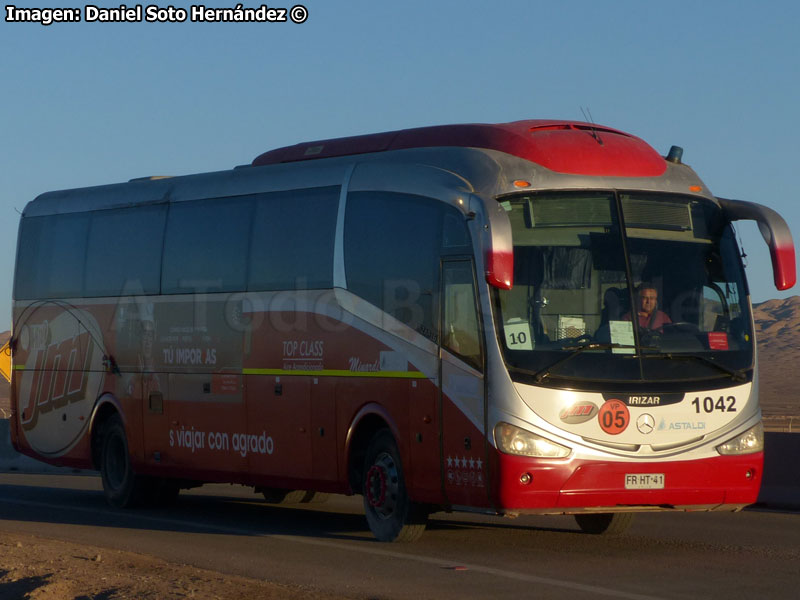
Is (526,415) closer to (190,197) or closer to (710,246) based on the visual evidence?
(710,246)

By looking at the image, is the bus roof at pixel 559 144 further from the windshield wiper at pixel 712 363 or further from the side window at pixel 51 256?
the side window at pixel 51 256

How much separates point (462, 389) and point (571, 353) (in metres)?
1.03

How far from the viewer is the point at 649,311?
41.3 ft

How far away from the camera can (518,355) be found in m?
12.3

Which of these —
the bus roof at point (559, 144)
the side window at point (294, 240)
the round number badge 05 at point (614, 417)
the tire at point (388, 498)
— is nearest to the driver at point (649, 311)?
the round number badge 05 at point (614, 417)

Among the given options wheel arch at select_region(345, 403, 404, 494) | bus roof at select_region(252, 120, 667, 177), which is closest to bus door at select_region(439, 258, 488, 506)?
wheel arch at select_region(345, 403, 404, 494)

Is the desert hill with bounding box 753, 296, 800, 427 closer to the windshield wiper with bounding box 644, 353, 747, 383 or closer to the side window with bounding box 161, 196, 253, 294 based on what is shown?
the side window with bounding box 161, 196, 253, 294

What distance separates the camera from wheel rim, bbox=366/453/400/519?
13.6 m

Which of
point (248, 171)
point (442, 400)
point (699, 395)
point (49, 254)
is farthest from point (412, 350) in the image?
point (49, 254)

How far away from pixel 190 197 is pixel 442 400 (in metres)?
5.68

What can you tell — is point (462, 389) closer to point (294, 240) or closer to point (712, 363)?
point (712, 363)

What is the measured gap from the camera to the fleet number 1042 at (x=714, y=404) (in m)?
12.6

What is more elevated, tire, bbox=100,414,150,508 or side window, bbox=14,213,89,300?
side window, bbox=14,213,89,300

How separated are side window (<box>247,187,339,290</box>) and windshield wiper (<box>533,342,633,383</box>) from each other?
3.10 meters
